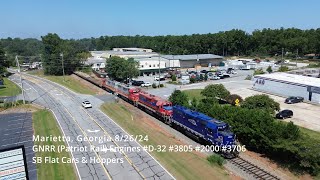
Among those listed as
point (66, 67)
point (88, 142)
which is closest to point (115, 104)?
point (88, 142)

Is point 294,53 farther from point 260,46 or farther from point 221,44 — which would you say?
point 221,44

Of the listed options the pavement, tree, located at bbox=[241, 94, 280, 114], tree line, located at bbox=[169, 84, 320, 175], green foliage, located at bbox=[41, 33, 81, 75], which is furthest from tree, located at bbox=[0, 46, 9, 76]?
tree, located at bbox=[241, 94, 280, 114]

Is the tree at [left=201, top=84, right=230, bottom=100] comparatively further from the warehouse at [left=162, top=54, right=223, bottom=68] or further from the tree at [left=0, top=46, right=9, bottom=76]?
the tree at [left=0, top=46, right=9, bottom=76]

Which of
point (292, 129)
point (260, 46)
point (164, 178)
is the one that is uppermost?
point (260, 46)

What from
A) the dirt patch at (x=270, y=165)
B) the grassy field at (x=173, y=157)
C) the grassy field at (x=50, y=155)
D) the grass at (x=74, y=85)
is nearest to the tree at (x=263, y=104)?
the dirt patch at (x=270, y=165)

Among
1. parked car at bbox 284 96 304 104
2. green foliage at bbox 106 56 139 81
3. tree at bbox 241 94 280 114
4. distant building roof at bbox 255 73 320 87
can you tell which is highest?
green foliage at bbox 106 56 139 81

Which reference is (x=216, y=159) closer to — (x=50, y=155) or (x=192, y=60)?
(x=50, y=155)

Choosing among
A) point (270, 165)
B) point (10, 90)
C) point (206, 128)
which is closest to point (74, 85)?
point (10, 90)
